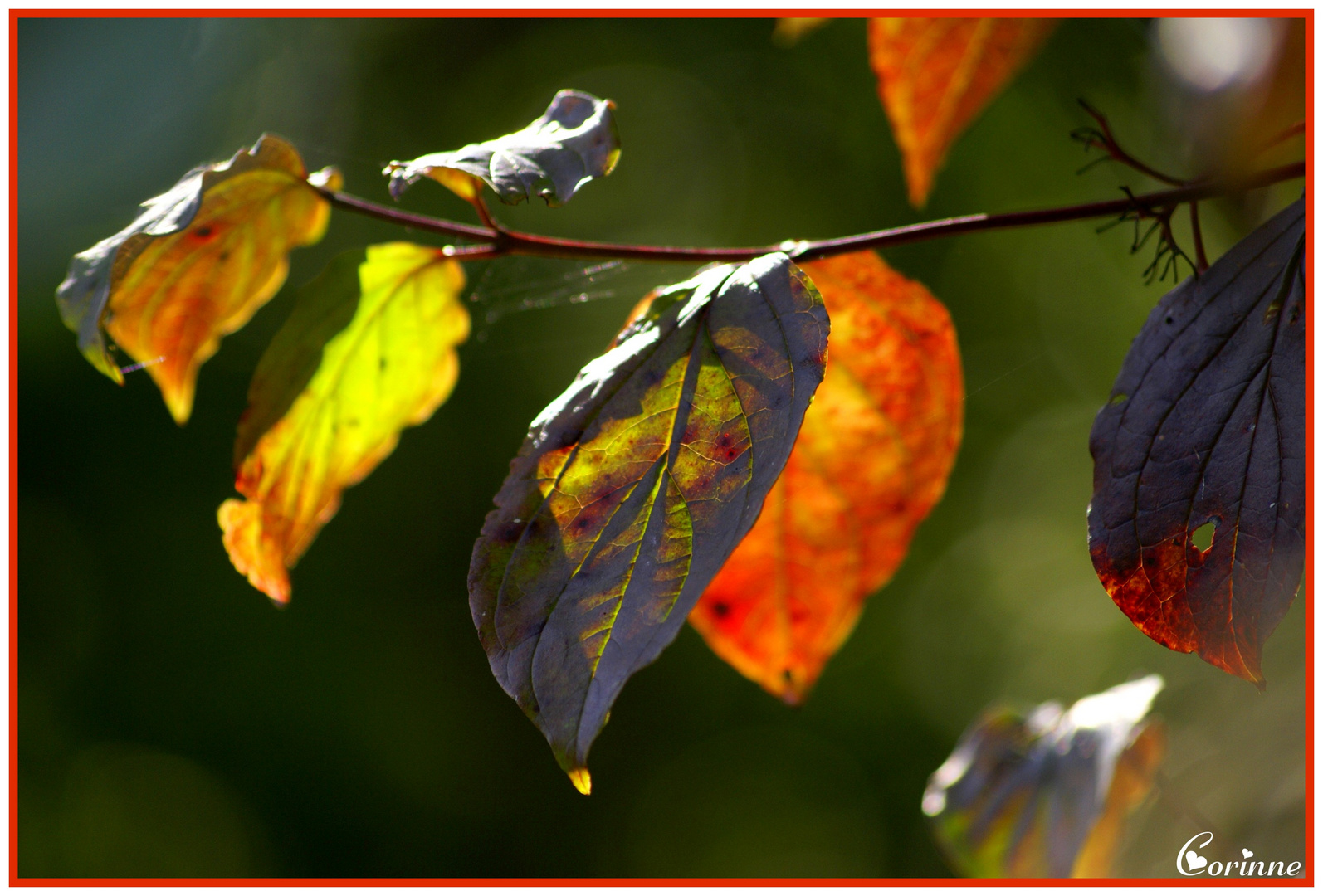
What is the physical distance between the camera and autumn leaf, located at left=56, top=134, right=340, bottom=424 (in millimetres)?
598

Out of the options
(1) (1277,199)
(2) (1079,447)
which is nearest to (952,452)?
(1) (1277,199)

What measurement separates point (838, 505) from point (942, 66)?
39cm

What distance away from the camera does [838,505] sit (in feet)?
2.42

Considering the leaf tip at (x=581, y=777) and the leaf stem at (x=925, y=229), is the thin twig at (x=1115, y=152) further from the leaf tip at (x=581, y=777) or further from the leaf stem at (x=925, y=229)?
the leaf tip at (x=581, y=777)

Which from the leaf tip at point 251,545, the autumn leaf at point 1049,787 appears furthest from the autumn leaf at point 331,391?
the autumn leaf at point 1049,787

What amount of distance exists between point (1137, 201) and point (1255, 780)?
1161 millimetres

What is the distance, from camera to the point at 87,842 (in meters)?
4.54

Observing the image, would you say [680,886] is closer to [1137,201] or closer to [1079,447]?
[1137,201]

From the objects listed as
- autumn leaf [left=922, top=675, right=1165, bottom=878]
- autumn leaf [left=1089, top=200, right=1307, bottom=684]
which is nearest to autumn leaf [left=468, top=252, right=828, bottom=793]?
autumn leaf [left=1089, top=200, right=1307, bottom=684]

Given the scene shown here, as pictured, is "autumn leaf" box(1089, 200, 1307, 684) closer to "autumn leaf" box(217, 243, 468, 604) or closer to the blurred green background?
"autumn leaf" box(217, 243, 468, 604)

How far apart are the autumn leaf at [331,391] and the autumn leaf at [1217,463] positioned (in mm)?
468

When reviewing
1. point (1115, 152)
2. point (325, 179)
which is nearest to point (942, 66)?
point (1115, 152)

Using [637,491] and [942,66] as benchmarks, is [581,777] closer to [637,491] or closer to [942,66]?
Answer: [637,491]

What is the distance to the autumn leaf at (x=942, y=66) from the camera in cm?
73
